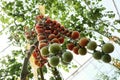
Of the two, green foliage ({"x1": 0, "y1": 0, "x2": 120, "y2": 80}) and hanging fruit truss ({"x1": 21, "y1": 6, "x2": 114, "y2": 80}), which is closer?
hanging fruit truss ({"x1": 21, "y1": 6, "x2": 114, "y2": 80})

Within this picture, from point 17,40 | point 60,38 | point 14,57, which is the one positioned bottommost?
point 14,57

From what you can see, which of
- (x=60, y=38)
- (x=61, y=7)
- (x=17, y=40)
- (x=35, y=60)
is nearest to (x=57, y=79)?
(x=35, y=60)

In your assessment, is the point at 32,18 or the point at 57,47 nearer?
the point at 57,47

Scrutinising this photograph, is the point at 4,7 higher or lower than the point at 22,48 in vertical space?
higher

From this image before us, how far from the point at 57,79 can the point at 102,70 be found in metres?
6.23

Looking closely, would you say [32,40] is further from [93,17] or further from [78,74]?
[78,74]

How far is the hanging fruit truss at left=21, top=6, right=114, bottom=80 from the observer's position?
50.3 inches

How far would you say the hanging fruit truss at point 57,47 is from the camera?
128cm

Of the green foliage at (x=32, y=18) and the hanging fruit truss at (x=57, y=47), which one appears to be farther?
the green foliage at (x=32, y=18)

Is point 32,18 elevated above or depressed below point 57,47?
below

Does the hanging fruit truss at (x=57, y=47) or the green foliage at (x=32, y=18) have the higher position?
the hanging fruit truss at (x=57, y=47)

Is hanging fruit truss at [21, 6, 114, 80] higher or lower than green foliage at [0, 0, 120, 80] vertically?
higher

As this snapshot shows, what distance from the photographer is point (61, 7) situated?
373 cm

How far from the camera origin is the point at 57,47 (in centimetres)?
130
